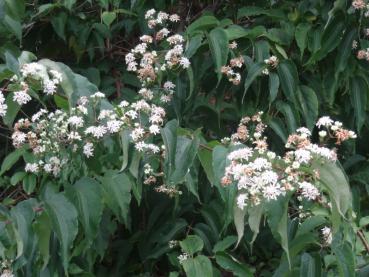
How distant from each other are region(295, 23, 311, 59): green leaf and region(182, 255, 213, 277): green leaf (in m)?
0.72

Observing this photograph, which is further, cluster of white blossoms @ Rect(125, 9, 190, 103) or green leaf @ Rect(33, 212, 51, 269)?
cluster of white blossoms @ Rect(125, 9, 190, 103)

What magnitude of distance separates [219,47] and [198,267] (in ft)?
2.03

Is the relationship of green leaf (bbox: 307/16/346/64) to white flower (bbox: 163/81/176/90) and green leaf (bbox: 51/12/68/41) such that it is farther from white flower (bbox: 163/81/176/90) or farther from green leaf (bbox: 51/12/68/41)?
green leaf (bbox: 51/12/68/41)

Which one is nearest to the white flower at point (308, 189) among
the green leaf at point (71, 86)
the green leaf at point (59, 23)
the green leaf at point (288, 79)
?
the green leaf at point (71, 86)

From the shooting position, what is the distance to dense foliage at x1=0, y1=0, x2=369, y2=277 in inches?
52.5

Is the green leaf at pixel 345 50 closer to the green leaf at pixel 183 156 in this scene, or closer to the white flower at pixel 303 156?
the green leaf at pixel 183 156

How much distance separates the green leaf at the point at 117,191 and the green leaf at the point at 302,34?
77 centimetres

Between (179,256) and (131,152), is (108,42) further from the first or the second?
(131,152)

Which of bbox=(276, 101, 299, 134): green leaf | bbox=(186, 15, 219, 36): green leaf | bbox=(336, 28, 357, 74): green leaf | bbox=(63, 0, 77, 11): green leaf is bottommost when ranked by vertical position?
bbox=(276, 101, 299, 134): green leaf

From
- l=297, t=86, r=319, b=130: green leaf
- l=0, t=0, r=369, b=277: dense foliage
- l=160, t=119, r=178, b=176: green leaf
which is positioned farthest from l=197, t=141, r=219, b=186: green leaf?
l=297, t=86, r=319, b=130: green leaf

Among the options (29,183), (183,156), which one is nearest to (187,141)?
(183,156)

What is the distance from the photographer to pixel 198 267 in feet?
5.63

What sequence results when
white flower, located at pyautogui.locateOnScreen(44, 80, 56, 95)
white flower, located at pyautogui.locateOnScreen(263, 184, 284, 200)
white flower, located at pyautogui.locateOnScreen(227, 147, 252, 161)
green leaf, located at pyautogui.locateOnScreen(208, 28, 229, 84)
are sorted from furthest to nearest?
1. green leaf, located at pyautogui.locateOnScreen(208, 28, 229, 84)
2. white flower, located at pyautogui.locateOnScreen(44, 80, 56, 95)
3. white flower, located at pyautogui.locateOnScreen(227, 147, 252, 161)
4. white flower, located at pyautogui.locateOnScreen(263, 184, 284, 200)

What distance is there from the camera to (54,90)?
150 centimetres
